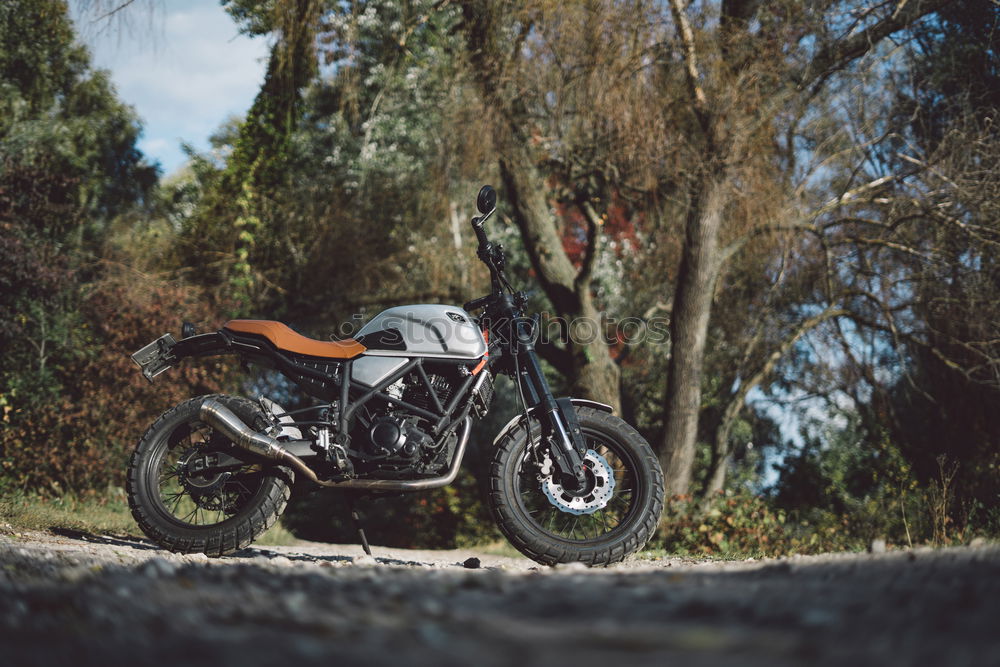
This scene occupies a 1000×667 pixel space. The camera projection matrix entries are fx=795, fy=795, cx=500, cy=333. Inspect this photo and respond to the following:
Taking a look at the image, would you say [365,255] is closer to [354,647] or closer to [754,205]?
[754,205]

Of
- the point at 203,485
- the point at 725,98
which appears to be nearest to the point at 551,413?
the point at 203,485

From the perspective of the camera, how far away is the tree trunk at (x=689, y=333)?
8.47 meters

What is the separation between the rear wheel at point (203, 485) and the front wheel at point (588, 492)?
3.99 ft

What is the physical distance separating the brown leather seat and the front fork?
0.85m

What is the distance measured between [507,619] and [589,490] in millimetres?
2350

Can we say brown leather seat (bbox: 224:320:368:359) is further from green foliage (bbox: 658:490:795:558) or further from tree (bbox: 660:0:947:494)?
tree (bbox: 660:0:947:494)

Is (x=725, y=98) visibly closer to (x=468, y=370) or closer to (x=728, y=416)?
(x=728, y=416)

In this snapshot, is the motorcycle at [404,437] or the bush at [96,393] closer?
the motorcycle at [404,437]

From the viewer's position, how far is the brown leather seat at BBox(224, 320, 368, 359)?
13.9ft

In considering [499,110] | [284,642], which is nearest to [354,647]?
[284,642]

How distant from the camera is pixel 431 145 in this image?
11.5 meters

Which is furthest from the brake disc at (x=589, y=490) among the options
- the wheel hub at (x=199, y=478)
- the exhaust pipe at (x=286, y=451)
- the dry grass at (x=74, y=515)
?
the dry grass at (x=74, y=515)

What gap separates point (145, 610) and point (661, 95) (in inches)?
288

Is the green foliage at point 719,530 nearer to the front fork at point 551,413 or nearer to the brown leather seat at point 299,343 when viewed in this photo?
the front fork at point 551,413
